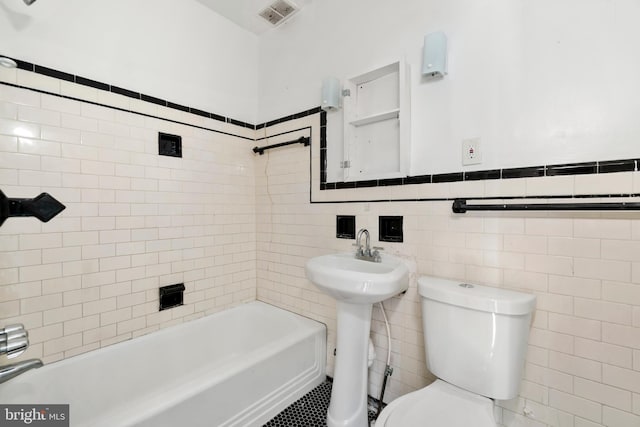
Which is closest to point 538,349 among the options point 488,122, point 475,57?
point 488,122

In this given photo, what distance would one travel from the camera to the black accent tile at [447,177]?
1431 millimetres

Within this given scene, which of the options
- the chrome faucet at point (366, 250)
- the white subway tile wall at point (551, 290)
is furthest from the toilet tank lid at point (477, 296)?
the chrome faucet at point (366, 250)

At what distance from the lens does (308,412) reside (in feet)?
5.41

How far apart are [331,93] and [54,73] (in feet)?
4.71

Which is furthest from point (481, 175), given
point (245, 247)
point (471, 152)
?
point (245, 247)

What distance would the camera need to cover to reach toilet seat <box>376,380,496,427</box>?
3.42ft

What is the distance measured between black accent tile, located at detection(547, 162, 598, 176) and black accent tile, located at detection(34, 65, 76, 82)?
7.50 feet

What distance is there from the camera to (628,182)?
1.08m

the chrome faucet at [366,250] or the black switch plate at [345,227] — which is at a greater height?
the black switch plate at [345,227]

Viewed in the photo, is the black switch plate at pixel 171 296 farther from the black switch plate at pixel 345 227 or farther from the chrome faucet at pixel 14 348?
the chrome faucet at pixel 14 348

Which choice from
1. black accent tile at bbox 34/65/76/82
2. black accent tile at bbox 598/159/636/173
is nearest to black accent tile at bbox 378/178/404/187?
black accent tile at bbox 598/159/636/173

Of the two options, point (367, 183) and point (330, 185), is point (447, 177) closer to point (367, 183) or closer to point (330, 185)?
point (367, 183)

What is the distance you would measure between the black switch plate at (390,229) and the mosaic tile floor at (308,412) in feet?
3.13

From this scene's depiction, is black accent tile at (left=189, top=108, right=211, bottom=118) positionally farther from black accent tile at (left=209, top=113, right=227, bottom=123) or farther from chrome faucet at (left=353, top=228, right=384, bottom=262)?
chrome faucet at (left=353, top=228, right=384, bottom=262)
